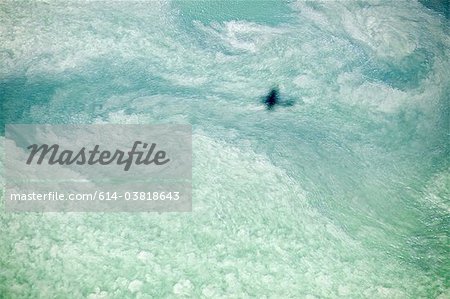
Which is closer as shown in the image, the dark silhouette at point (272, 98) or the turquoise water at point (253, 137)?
the turquoise water at point (253, 137)

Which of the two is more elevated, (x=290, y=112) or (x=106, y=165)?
(x=290, y=112)

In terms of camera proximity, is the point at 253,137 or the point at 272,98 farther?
the point at 272,98

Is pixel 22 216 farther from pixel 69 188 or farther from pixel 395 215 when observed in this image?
pixel 395 215

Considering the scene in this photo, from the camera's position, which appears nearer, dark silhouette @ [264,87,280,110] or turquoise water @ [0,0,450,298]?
turquoise water @ [0,0,450,298]

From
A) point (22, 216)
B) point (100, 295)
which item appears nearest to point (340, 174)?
point (100, 295)

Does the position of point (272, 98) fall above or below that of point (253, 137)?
above

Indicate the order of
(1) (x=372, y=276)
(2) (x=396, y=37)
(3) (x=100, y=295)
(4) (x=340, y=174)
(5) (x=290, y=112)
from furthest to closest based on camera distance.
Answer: (2) (x=396, y=37) < (5) (x=290, y=112) < (4) (x=340, y=174) < (1) (x=372, y=276) < (3) (x=100, y=295)

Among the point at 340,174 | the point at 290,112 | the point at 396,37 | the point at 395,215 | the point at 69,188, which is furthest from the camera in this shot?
the point at 396,37

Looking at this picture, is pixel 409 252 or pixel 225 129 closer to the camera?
pixel 409 252
